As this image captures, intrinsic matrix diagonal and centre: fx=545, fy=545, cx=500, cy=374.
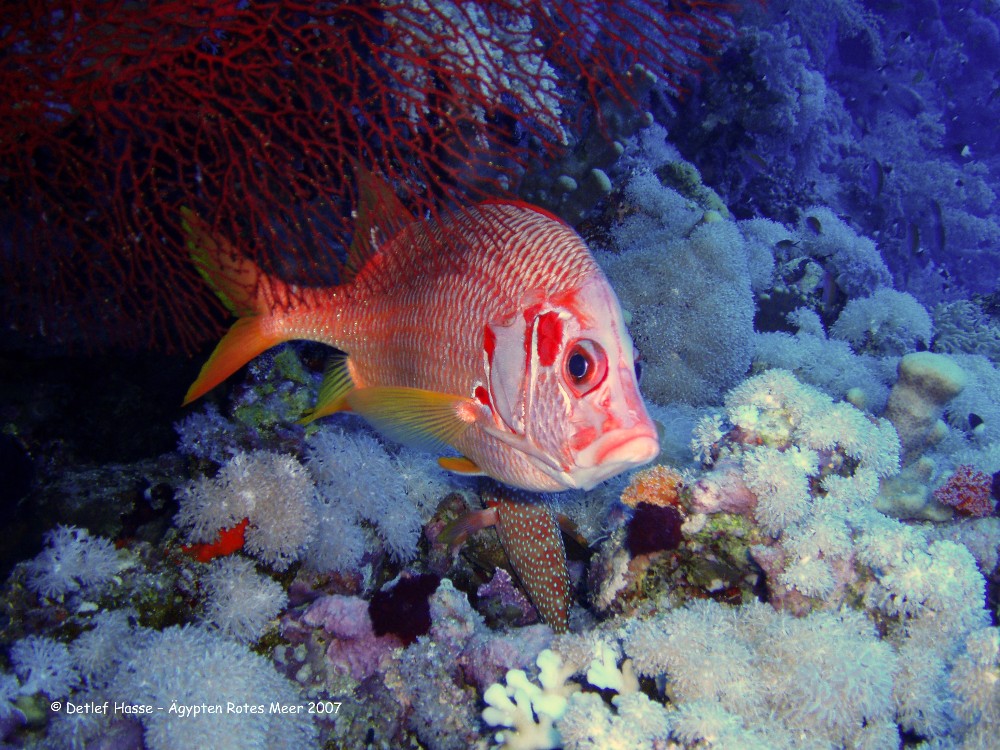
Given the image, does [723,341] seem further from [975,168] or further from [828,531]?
[975,168]

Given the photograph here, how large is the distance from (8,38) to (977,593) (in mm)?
4806

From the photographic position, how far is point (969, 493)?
3732 millimetres

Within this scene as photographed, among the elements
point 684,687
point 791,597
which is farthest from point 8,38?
point 791,597

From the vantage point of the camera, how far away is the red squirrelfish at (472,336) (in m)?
1.93

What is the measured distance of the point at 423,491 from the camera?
3.96m

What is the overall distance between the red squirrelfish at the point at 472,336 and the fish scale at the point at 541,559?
3.79ft

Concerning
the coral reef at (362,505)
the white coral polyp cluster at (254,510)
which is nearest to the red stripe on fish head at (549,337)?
the coral reef at (362,505)

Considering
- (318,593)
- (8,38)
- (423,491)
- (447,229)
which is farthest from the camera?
(423,491)

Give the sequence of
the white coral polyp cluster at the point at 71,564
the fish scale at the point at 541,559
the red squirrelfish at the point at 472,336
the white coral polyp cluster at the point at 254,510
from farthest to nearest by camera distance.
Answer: the fish scale at the point at 541,559 < the white coral polyp cluster at the point at 254,510 < the white coral polyp cluster at the point at 71,564 < the red squirrelfish at the point at 472,336

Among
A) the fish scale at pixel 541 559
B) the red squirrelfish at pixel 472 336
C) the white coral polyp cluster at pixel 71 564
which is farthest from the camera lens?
the fish scale at pixel 541 559

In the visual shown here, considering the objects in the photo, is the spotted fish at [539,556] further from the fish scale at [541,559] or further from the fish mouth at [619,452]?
the fish mouth at [619,452]

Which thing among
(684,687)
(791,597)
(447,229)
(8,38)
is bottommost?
(684,687)

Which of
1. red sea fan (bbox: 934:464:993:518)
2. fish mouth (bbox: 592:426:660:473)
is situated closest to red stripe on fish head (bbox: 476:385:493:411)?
fish mouth (bbox: 592:426:660:473)

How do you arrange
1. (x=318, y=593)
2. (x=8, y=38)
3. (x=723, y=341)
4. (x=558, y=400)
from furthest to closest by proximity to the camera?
(x=723, y=341)
(x=318, y=593)
(x=8, y=38)
(x=558, y=400)
